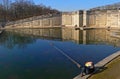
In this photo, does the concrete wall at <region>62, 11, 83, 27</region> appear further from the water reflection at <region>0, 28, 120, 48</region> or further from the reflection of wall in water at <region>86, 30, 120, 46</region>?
the reflection of wall in water at <region>86, 30, 120, 46</region>

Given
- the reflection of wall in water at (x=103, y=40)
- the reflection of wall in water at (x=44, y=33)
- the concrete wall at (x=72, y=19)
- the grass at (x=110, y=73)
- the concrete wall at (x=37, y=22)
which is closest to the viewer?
the grass at (x=110, y=73)

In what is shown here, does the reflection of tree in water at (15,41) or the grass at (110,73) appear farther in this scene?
the reflection of tree in water at (15,41)

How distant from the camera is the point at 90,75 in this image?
12211 mm

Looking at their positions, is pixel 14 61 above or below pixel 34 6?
below

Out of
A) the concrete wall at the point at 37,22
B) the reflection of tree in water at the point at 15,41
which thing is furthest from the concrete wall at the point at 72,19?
the reflection of tree in water at the point at 15,41

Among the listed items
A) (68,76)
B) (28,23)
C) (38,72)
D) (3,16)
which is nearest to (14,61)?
(38,72)

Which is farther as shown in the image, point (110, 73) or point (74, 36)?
point (74, 36)

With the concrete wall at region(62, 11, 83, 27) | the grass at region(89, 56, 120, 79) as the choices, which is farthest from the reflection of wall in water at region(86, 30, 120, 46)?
the concrete wall at region(62, 11, 83, 27)

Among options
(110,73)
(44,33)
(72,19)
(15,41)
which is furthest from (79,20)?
(110,73)

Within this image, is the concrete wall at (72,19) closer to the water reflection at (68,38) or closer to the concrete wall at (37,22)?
the concrete wall at (37,22)

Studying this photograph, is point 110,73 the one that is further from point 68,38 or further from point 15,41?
point 68,38

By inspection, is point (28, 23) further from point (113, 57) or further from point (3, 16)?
point (113, 57)

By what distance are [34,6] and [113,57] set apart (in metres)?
69.5

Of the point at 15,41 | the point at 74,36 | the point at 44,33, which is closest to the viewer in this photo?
the point at 15,41
